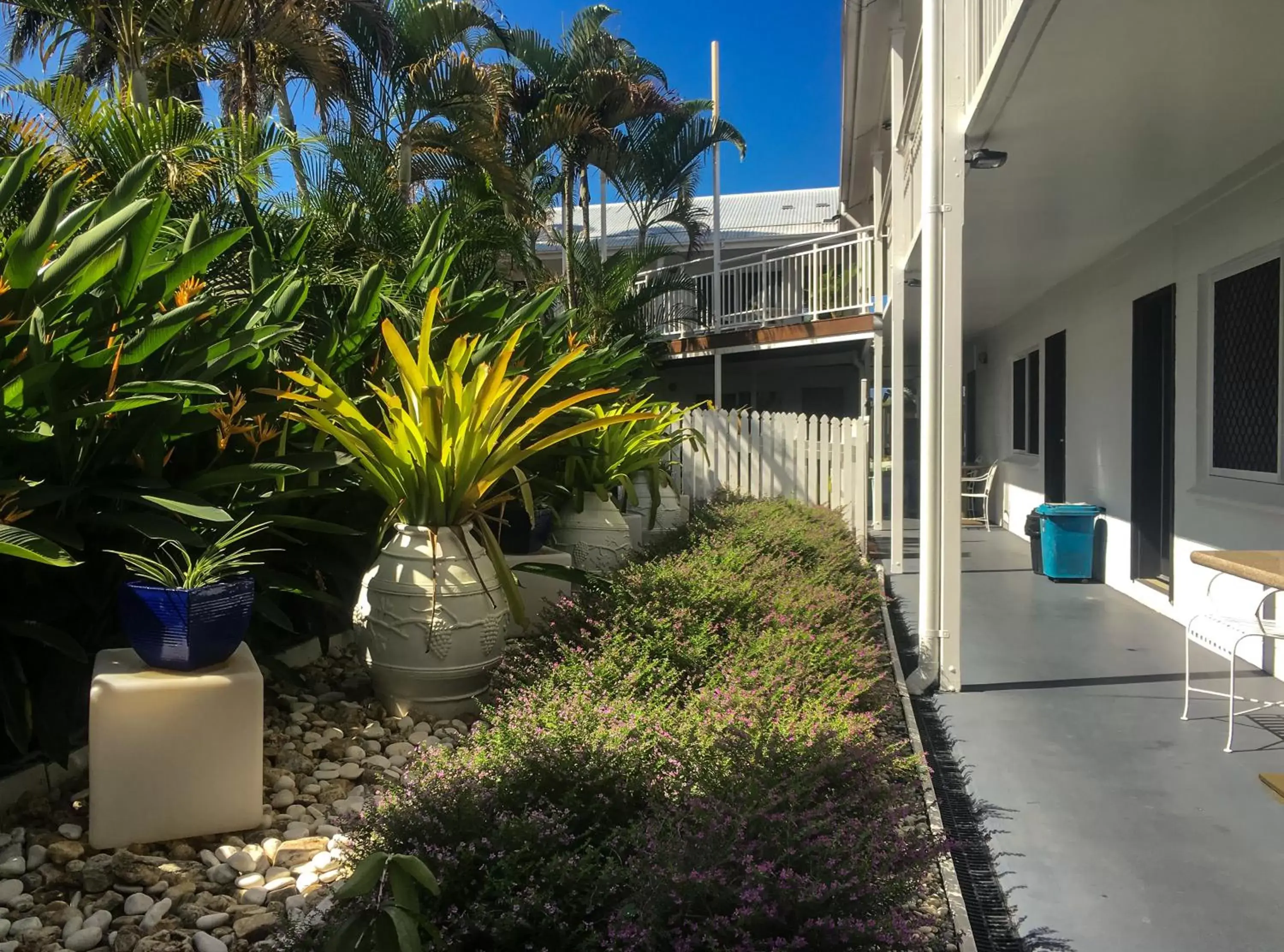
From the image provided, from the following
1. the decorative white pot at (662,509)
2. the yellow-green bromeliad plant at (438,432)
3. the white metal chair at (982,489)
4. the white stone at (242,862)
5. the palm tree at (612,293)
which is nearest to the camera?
the white stone at (242,862)

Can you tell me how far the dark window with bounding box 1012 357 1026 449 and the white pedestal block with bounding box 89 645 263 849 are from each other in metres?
9.99

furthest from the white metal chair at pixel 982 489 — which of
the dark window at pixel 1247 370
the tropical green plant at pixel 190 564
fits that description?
the tropical green plant at pixel 190 564

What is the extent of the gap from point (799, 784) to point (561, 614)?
1755 mm

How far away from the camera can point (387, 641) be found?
11.0 ft

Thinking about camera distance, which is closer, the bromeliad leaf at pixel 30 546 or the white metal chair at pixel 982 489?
the bromeliad leaf at pixel 30 546

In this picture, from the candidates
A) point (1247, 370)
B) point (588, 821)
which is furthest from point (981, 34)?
point (588, 821)

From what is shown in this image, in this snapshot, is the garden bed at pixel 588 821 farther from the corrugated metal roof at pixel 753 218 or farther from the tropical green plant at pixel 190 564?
the corrugated metal roof at pixel 753 218

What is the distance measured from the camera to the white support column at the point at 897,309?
7.98m

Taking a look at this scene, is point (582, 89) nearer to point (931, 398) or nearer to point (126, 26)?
point (126, 26)

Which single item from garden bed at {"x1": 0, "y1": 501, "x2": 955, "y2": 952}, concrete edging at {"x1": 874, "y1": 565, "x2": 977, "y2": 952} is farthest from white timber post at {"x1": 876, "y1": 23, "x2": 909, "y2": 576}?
garden bed at {"x1": 0, "y1": 501, "x2": 955, "y2": 952}

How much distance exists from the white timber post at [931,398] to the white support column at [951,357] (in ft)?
0.10

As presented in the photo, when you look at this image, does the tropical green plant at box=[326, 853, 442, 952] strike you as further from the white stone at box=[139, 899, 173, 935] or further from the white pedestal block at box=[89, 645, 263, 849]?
the white pedestal block at box=[89, 645, 263, 849]

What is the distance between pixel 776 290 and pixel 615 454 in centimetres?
1000

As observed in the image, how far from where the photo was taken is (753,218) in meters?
26.1
